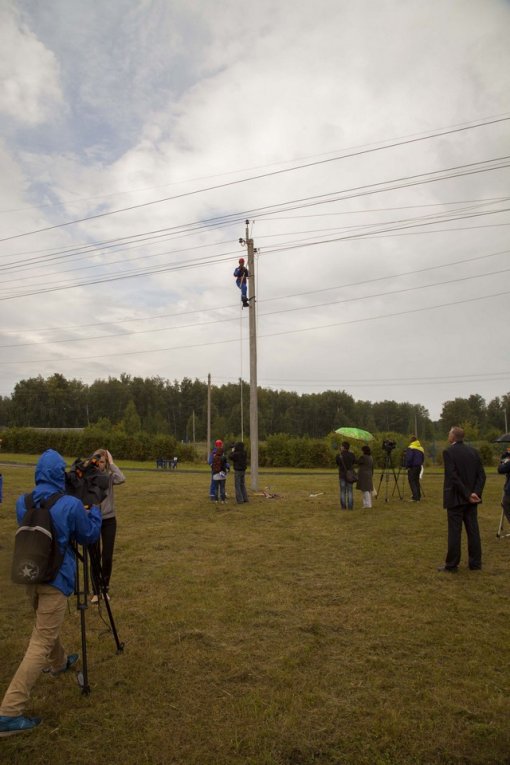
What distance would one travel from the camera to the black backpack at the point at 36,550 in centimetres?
398

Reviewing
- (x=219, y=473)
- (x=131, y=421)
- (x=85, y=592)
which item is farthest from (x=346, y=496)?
(x=131, y=421)

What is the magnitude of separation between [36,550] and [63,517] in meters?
0.31

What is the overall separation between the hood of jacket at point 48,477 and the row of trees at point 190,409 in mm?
96455

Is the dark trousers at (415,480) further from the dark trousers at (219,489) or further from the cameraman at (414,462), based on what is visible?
the dark trousers at (219,489)

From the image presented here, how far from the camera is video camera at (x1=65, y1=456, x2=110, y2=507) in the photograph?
4.91m


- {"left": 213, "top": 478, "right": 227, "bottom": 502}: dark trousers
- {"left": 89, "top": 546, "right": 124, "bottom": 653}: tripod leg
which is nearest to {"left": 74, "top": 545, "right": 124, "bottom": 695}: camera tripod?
{"left": 89, "top": 546, "right": 124, "bottom": 653}: tripod leg

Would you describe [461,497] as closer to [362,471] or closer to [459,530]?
[459,530]

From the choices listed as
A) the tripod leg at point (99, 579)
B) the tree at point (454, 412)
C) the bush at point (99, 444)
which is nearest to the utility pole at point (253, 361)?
the tripod leg at point (99, 579)

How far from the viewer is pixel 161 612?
21.5ft

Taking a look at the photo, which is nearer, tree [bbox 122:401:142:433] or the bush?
the bush

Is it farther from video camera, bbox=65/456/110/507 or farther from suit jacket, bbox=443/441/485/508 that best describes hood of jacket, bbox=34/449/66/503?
suit jacket, bbox=443/441/485/508

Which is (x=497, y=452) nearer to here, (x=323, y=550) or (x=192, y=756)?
(x=323, y=550)

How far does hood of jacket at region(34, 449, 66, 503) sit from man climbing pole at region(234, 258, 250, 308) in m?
15.4

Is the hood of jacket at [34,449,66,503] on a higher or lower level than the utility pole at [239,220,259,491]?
lower
